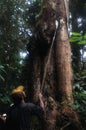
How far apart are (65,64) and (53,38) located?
64cm

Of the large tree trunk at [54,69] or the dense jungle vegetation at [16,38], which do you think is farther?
the dense jungle vegetation at [16,38]

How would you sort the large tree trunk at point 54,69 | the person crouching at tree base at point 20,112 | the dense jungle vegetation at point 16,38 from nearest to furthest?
the person crouching at tree base at point 20,112 < the large tree trunk at point 54,69 < the dense jungle vegetation at point 16,38

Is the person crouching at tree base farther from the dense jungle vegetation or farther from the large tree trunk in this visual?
the dense jungle vegetation

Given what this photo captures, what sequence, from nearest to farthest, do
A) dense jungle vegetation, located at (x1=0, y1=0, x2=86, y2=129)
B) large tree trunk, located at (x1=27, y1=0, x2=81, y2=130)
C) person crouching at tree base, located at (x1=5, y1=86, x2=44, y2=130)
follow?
person crouching at tree base, located at (x1=5, y1=86, x2=44, y2=130) < large tree trunk, located at (x1=27, y1=0, x2=81, y2=130) < dense jungle vegetation, located at (x1=0, y1=0, x2=86, y2=129)

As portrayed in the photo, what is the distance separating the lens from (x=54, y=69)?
26.8 ft

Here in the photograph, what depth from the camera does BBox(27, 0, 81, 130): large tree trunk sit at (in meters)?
7.59

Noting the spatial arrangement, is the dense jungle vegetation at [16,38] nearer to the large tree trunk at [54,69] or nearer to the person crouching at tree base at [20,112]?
the large tree trunk at [54,69]

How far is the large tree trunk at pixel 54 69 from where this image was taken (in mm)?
7594

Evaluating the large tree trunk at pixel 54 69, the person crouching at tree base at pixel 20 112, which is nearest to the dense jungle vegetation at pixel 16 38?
the large tree trunk at pixel 54 69

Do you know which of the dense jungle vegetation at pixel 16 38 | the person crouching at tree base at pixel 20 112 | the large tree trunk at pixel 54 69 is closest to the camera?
the person crouching at tree base at pixel 20 112

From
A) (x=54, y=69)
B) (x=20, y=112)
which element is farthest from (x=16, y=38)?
(x=20, y=112)

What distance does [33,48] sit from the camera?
8.41 meters

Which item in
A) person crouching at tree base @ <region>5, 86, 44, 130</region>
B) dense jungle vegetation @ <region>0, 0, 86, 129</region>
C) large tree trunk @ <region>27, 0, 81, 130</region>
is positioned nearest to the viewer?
person crouching at tree base @ <region>5, 86, 44, 130</region>

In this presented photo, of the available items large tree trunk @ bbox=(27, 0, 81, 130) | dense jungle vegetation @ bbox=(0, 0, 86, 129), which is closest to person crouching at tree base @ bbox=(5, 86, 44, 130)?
large tree trunk @ bbox=(27, 0, 81, 130)
